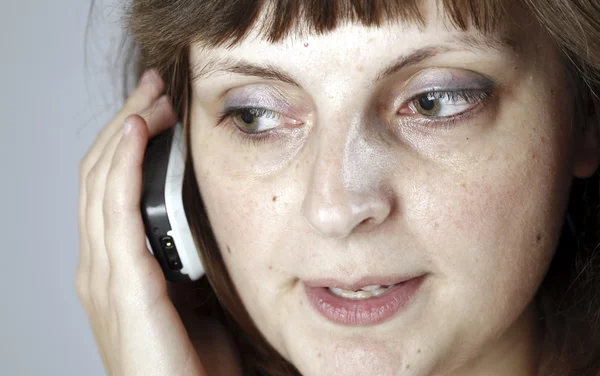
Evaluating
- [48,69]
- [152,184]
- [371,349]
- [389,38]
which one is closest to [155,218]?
[152,184]

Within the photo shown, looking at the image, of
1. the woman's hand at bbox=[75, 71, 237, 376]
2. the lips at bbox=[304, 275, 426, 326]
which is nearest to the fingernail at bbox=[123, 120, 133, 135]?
the woman's hand at bbox=[75, 71, 237, 376]

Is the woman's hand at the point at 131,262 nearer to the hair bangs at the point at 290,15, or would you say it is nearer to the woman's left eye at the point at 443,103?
the hair bangs at the point at 290,15

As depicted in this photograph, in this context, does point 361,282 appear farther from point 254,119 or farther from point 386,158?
point 254,119

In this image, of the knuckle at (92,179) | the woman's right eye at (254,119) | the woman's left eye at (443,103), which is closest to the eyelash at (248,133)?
the woman's right eye at (254,119)

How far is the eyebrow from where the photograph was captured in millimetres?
1559

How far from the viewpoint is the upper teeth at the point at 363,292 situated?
171 cm

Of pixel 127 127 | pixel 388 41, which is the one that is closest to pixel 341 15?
pixel 388 41

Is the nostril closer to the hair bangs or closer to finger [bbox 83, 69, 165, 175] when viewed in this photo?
the hair bangs

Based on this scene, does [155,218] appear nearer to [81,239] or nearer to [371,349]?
[81,239]

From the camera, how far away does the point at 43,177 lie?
2.99 meters

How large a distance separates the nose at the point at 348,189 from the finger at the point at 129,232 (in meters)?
0.53

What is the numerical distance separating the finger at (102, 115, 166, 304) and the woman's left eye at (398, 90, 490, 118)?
65 cm

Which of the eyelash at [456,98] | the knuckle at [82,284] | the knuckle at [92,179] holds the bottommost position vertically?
the knuckle at [82,284]

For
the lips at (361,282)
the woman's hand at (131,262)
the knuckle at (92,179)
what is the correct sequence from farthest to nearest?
1. the knuckle at (92,179)
2. the woman's hand at (131,262)
3. the lips at (361,282)
